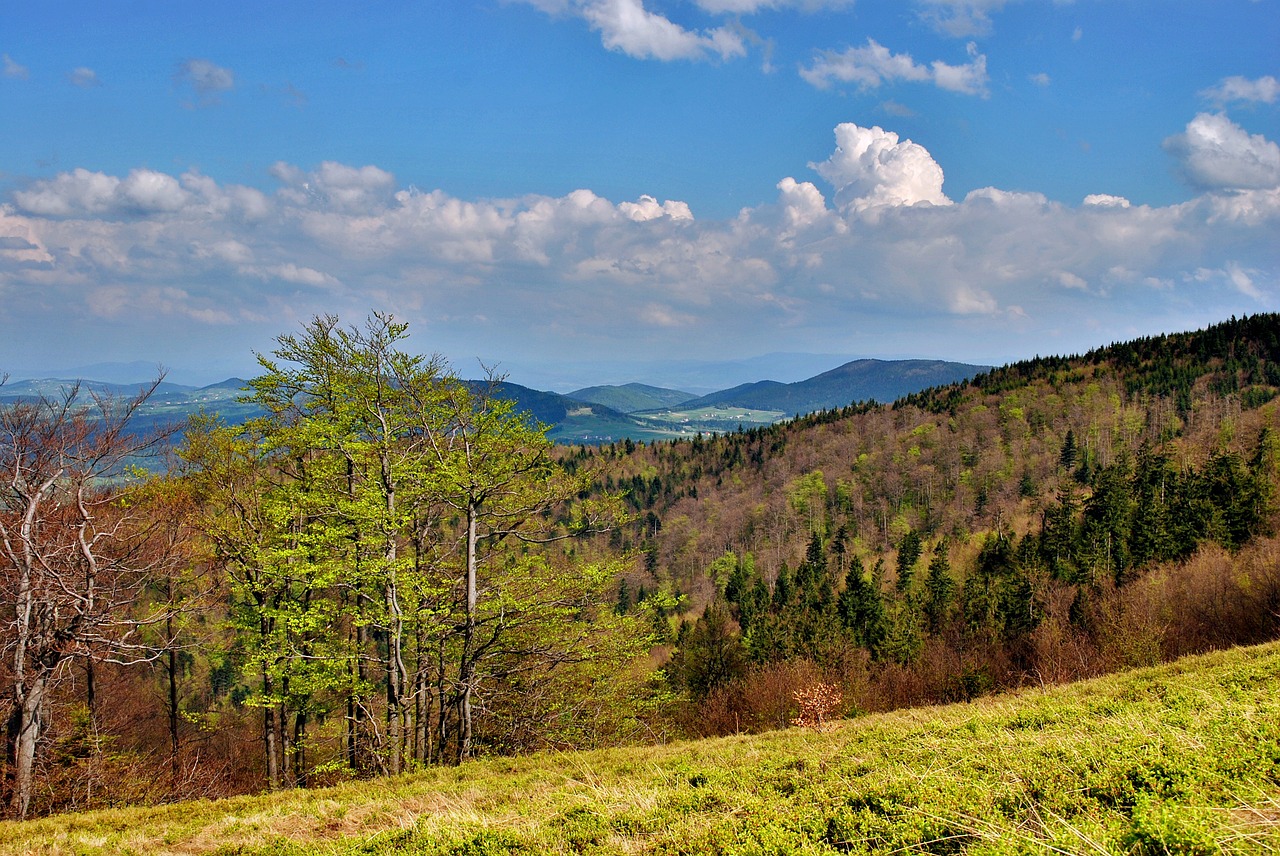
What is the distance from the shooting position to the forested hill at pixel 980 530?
46469 mm

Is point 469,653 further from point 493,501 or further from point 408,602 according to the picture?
point 493,501

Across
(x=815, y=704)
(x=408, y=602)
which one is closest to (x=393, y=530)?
(x=408, y=602)

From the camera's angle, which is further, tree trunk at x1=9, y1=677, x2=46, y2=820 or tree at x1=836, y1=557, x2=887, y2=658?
→ tree at x1=836, y1=557, x2=887, y2=658

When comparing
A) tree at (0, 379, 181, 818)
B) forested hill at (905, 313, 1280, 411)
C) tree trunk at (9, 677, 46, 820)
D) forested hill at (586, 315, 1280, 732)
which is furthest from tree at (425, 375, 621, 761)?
forested hill at (905, 313, 1280, 411)

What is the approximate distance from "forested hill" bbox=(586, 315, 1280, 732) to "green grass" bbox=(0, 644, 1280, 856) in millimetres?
9162

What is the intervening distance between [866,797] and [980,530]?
12388 centimetres

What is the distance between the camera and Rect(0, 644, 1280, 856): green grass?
18.6 feet

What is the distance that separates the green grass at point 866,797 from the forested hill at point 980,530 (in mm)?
9162

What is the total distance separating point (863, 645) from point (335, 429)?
2247 inches

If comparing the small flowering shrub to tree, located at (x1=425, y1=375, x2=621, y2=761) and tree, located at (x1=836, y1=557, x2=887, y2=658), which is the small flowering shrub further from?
tree, located at (x1=836, y1=557, x2=887, y2=658)

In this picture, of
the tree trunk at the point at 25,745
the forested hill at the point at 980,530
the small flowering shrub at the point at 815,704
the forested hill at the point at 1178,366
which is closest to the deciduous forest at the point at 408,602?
the tree trunk at the point at 25,745

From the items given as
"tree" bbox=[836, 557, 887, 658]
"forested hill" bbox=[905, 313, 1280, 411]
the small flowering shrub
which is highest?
"forested hill" bbox=[905, 313, 1280, 411]

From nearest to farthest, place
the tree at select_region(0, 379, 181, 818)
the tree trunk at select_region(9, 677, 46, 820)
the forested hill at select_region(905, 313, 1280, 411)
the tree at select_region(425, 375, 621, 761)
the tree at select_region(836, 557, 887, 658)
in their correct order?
the tree trunk at select_region(9, 677, 46, 820) → the tree at select_region(0, 379, 181, 818) → the tree at select_region(425, 375, 621, 761) → the tree at select_region(836, 557, 887, 658) → the forested hill at select_region(905, 313, 1280, 411)

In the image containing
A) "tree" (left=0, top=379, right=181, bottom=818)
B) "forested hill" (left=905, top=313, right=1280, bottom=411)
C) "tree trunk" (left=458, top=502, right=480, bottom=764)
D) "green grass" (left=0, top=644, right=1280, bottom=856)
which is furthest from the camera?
"forested hill" (left=905, top=313, right=1280, bottom=411)
